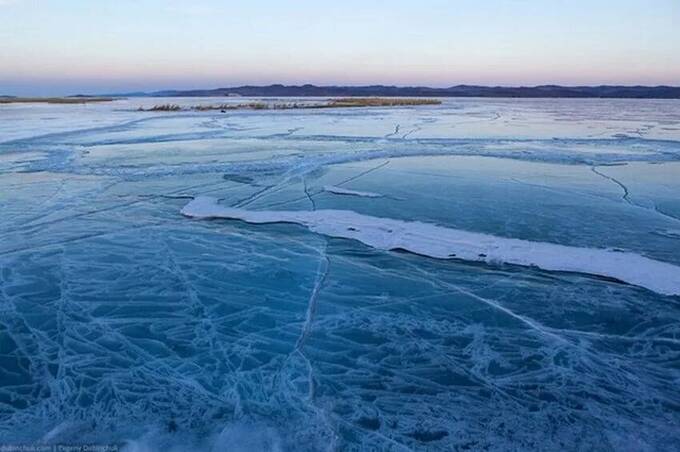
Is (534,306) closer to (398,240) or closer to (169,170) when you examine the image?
(398,240)

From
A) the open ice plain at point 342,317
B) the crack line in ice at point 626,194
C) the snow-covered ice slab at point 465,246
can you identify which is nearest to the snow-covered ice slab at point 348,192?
the open ice plain at point 342,317

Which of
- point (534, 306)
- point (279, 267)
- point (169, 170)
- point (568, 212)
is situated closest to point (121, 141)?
point (169, 170)

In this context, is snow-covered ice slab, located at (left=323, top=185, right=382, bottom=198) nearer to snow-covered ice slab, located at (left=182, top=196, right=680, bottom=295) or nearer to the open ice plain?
the open ice plain

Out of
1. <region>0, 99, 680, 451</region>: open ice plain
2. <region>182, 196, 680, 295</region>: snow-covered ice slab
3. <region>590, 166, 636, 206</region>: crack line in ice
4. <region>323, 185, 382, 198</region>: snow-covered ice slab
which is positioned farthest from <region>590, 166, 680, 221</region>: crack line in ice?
<region>323, 185, 382, 198</region>: snow-covered ice slab

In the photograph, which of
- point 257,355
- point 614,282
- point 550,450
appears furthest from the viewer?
point 614,282

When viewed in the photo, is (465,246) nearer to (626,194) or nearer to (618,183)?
(626,194)

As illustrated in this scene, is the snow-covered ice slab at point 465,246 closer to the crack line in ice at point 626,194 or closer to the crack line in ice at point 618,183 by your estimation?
the crack line in ice at point 626,194
